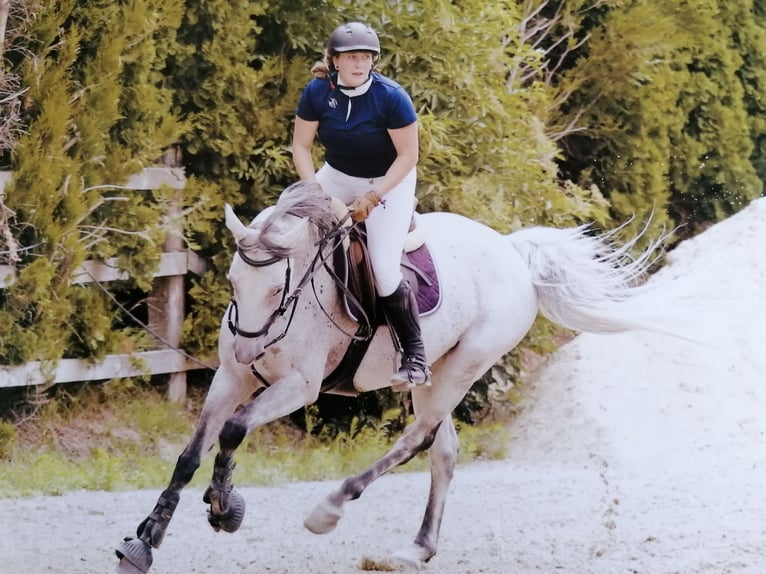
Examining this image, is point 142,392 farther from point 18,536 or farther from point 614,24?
point 614,24

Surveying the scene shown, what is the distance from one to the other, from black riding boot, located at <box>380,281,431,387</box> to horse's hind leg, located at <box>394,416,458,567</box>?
916 mm

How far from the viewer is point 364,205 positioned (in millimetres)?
6016

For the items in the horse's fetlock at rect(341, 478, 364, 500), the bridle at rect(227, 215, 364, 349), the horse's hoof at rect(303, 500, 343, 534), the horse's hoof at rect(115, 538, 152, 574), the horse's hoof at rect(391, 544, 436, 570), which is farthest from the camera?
the horse's hoof at rect(391, 544, 436, 570)

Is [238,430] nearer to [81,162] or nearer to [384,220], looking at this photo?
[384,220]

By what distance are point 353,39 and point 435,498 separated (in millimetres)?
2704

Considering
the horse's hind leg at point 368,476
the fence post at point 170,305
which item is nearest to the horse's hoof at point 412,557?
the horse's hind leg at point 368,476

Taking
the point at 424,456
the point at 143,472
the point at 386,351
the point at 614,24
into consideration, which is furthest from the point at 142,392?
the point at 614,24

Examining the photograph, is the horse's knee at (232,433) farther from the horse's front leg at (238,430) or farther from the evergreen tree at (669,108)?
the evergreen tree at (669,108)

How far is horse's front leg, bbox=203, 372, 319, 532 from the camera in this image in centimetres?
559

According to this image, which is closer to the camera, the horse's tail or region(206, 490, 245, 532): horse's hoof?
region(206, 490, 245, 532): horse's hoof

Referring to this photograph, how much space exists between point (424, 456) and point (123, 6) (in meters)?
4.85

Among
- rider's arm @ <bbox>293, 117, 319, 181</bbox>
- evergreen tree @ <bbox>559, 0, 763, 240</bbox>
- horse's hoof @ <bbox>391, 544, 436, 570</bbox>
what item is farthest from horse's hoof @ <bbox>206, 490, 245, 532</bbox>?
evergreen tree @ <bbox>559, 0, 763, 240</bbox>

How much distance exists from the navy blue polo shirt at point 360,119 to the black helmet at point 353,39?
0.24 m

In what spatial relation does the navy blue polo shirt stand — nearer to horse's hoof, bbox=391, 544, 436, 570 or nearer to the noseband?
the noseband
